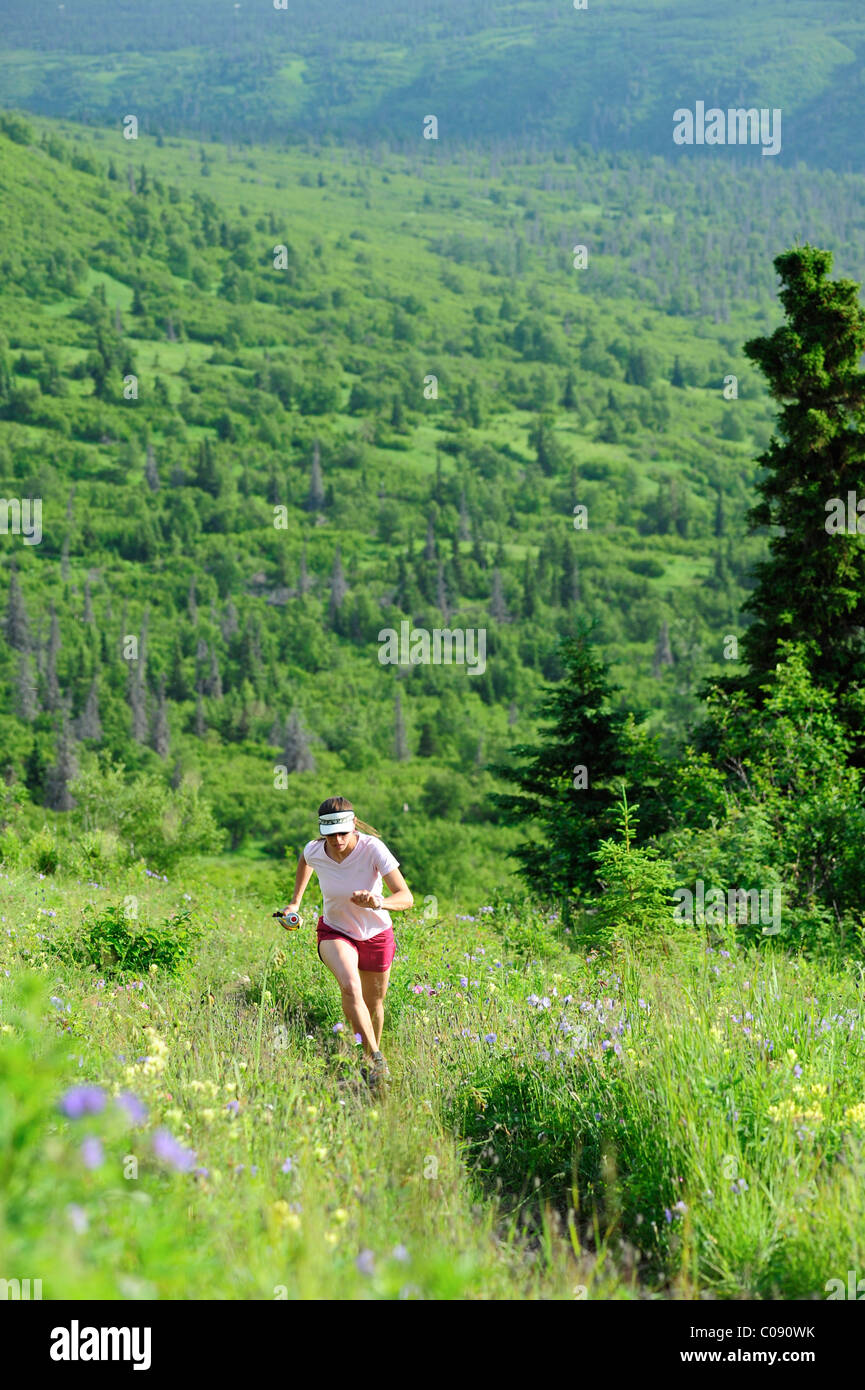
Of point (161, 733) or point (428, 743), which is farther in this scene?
point (428, 743)

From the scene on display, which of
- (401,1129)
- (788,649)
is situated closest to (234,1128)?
(401,1129)

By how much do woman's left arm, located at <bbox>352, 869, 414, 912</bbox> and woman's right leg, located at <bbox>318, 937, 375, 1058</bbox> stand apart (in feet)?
1.00

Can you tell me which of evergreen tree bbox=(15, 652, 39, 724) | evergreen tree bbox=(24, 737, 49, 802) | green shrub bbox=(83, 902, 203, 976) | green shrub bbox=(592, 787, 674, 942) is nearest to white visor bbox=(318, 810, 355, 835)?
green shrub bbox=(83, 902, 203, 976)

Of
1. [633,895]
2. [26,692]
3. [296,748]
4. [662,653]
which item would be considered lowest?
[296,748]

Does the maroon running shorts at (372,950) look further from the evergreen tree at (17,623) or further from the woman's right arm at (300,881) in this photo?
the evergreen tree at (17,623)

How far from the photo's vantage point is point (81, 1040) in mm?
6336

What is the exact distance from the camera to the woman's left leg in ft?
24.4

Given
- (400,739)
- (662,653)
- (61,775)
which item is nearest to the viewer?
(61,775)

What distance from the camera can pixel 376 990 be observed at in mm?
7465

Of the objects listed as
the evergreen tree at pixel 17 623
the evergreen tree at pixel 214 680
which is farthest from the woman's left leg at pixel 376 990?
the evergreen tree at pixel 214 680

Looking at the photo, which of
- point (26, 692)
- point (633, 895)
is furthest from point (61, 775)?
point (633, 895)

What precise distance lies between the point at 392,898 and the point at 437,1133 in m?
1.65

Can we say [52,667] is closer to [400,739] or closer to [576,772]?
[400,739]

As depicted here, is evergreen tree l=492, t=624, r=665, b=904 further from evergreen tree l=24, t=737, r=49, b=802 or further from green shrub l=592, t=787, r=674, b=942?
evergreen tree l=24, t=737, r=49, b=802
